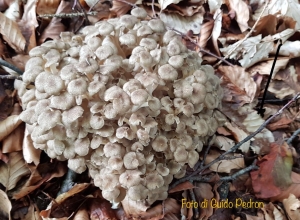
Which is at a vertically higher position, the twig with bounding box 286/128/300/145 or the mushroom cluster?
the mushroom cluster

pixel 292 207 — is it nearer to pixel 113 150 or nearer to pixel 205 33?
pixel 113 150

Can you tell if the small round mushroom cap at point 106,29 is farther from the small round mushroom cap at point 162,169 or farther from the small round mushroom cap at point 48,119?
the small round mushroom cap at point 162,169

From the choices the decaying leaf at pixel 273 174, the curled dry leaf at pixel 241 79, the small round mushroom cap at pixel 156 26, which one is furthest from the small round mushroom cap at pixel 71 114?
the curled dry leaf at pixel 241 79

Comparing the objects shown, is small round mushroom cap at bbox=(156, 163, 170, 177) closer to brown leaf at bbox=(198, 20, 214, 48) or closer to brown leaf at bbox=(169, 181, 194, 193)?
brown leaf at bbox=(169, 181, 194, 193)

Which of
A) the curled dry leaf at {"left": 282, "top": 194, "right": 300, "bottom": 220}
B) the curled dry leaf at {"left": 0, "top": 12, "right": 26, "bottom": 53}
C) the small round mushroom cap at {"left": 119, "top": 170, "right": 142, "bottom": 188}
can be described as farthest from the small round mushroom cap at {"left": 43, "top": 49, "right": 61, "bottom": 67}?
the curled dry leaf at {"left": 282, "top": 194, "right": 300, "bottom": 220}

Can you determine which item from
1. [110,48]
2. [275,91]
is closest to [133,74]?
[110,48]

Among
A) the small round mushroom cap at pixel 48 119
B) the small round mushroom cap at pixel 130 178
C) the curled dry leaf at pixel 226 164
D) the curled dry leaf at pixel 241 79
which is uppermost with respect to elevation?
the small round mushroom cap at pixel 48 119
